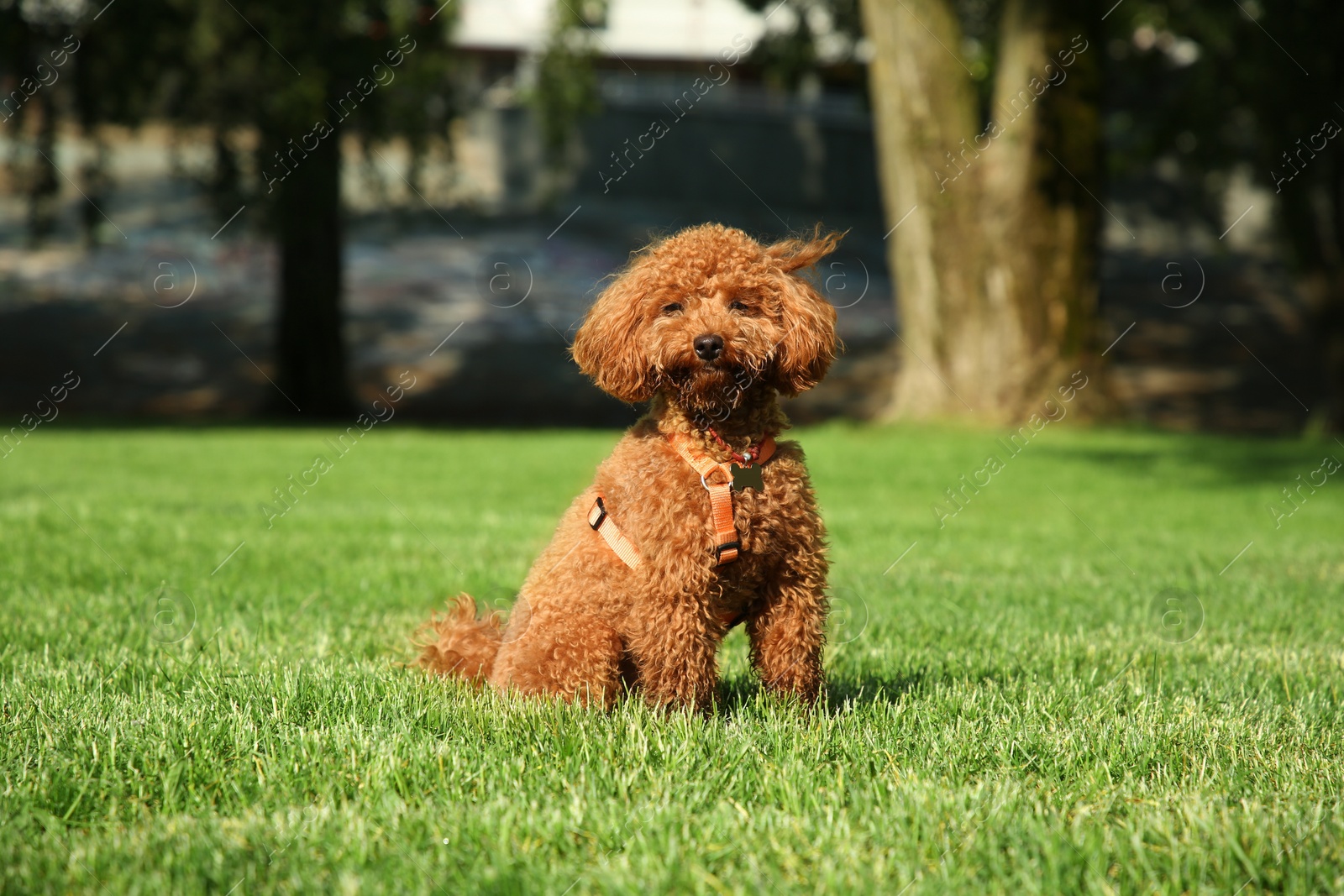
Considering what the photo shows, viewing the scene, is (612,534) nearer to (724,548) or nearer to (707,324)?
(724,548)

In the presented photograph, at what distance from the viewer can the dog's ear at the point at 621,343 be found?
3.63 meters

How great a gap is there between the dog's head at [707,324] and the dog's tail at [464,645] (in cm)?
102

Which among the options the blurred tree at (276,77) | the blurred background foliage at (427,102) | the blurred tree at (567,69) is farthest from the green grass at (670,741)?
the blurred tree at (567,69)

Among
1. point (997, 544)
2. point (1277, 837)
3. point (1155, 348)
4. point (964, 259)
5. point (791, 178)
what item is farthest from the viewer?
point (791, 178)

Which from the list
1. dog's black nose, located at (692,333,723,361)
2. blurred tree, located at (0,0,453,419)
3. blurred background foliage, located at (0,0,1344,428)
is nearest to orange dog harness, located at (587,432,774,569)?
dog's black nose, located at (692,333,723,361)

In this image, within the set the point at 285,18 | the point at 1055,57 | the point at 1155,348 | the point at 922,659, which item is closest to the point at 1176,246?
the point at 1155,348

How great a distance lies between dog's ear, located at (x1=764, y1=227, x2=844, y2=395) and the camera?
11.8 ft

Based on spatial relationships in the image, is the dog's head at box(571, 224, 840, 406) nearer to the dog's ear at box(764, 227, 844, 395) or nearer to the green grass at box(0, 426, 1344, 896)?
the dog's ear at box(764, 227, 844, 395)

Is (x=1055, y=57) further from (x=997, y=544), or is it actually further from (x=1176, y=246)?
(x=1176, y=246)

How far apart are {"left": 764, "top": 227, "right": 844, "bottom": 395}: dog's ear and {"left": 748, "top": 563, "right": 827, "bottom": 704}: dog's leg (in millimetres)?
574

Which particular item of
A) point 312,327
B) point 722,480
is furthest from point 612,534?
point 312,327

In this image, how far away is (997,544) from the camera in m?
7.98

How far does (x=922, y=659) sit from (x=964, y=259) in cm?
1030

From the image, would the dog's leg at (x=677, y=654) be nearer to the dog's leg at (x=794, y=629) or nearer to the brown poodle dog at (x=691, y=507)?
the brown poodle dog at (x=691, y=507)
